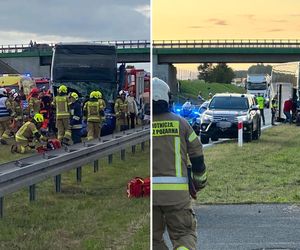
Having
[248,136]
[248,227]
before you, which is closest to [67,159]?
[248,227]

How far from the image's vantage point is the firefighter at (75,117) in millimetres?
2426

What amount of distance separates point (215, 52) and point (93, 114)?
3.36 ft

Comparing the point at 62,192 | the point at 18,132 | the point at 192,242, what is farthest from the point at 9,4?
the point at 192,242

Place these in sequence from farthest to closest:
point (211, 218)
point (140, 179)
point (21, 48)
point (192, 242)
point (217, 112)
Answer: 1. point (217, 112)
2. point (211, 218)
3. point (192, 242)
4. point (140, 179)
5. point (21, 48)

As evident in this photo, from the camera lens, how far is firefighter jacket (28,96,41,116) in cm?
238

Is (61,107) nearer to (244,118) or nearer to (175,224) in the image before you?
(175,224)

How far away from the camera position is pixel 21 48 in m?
2.30

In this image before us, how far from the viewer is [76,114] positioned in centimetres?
244

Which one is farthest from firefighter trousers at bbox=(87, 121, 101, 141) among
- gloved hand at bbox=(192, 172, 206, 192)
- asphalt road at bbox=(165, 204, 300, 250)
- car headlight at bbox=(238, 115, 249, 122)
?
car headlight at bbox=(238, 115, 249, 122)

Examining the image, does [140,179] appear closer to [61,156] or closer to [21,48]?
[61,156]

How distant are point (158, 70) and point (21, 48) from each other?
0.51m

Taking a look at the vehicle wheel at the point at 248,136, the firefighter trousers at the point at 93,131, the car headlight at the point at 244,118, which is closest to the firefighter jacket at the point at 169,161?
the firefighter trousers at the point at 93,131

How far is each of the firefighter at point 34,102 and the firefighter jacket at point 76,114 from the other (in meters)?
0.12

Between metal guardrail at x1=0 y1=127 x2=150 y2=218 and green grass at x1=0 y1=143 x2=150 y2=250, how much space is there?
4cm
